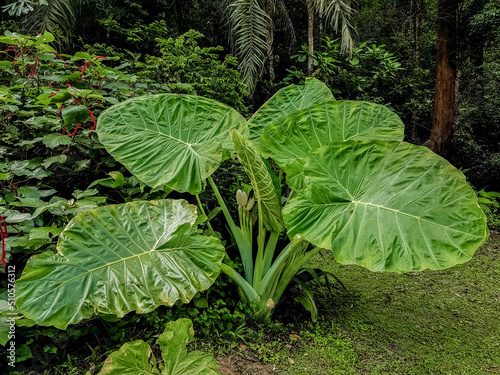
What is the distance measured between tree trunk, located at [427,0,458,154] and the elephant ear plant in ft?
12.8

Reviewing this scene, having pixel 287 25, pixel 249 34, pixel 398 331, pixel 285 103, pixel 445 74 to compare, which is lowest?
pixel 398 331

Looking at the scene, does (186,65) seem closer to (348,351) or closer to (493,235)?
(348,351)

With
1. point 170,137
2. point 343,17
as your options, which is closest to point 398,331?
point 170,137

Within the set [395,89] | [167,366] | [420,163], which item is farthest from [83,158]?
[395,89]

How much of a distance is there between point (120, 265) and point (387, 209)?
1026mm

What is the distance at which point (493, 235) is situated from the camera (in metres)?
3.78

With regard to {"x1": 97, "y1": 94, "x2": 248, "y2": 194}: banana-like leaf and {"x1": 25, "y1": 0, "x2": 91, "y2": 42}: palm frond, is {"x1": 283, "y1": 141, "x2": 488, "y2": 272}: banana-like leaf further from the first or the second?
{"x1": 25, "y1": 0, "x2": 91, "y2": 42}: palm frond

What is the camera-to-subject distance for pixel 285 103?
6.88 ft

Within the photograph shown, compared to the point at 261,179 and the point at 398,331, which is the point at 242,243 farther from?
the point at 398,331

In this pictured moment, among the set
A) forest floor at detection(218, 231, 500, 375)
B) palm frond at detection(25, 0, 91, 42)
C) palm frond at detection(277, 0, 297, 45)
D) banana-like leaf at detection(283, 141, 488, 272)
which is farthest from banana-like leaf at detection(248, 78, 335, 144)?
palm frond at detection(277, 0, 297, 45)

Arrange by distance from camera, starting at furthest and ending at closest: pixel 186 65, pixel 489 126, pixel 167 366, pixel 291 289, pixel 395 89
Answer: pixel 395 89 < pixel 489 126 < pixel 186 65 < pixel 291 289 < pixel 167 366

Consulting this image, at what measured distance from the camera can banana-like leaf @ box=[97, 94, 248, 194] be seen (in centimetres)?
156

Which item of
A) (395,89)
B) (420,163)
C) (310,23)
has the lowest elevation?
(420,163)

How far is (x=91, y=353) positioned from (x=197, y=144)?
3.40 ft
